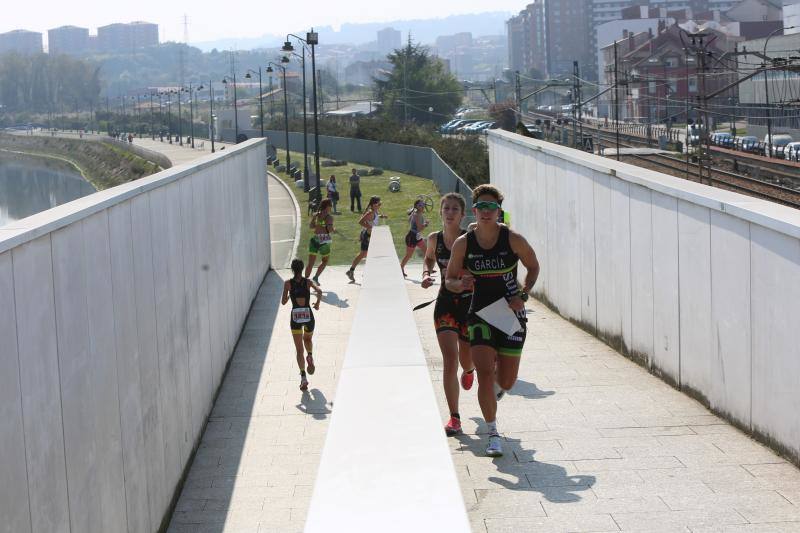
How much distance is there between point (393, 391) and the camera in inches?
175

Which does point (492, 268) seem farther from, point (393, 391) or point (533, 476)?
point (393, 391)

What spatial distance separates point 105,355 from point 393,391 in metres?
3.11

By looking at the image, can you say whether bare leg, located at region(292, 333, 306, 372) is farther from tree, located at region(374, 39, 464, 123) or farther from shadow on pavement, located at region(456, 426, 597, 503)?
tree, located at region(374, 39, 464, 123)

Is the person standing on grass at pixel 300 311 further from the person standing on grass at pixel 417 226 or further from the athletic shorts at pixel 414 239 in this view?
the athletic shorts at pixel 414 239

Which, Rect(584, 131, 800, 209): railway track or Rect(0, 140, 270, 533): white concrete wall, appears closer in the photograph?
Rect(0, 140, 270, 533): white concrete wall

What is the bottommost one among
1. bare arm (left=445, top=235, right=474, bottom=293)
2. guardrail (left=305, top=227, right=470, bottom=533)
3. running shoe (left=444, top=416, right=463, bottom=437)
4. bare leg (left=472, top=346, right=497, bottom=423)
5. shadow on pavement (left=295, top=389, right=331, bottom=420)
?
shadow on pavement (left=295, top=389, right=331, bottom=420)

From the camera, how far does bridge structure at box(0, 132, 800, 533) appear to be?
4914 millimetres

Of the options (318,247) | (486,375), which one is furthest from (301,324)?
(318,247)

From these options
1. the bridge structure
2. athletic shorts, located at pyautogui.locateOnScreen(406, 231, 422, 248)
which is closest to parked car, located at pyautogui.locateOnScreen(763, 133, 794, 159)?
athletic shorts, located at pyautogui.locateOnScreen(406, 231, 422, 248)

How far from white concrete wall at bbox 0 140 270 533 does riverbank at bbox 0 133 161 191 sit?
63.5 metres

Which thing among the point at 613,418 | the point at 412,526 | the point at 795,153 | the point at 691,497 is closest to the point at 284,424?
the point at 613,418

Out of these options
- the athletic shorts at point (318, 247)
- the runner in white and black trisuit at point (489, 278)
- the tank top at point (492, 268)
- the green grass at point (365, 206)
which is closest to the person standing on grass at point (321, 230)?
the athletic shorts at point (318, 247)

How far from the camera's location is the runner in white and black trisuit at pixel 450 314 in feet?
25.6

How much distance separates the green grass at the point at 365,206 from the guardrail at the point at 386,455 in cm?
1911
